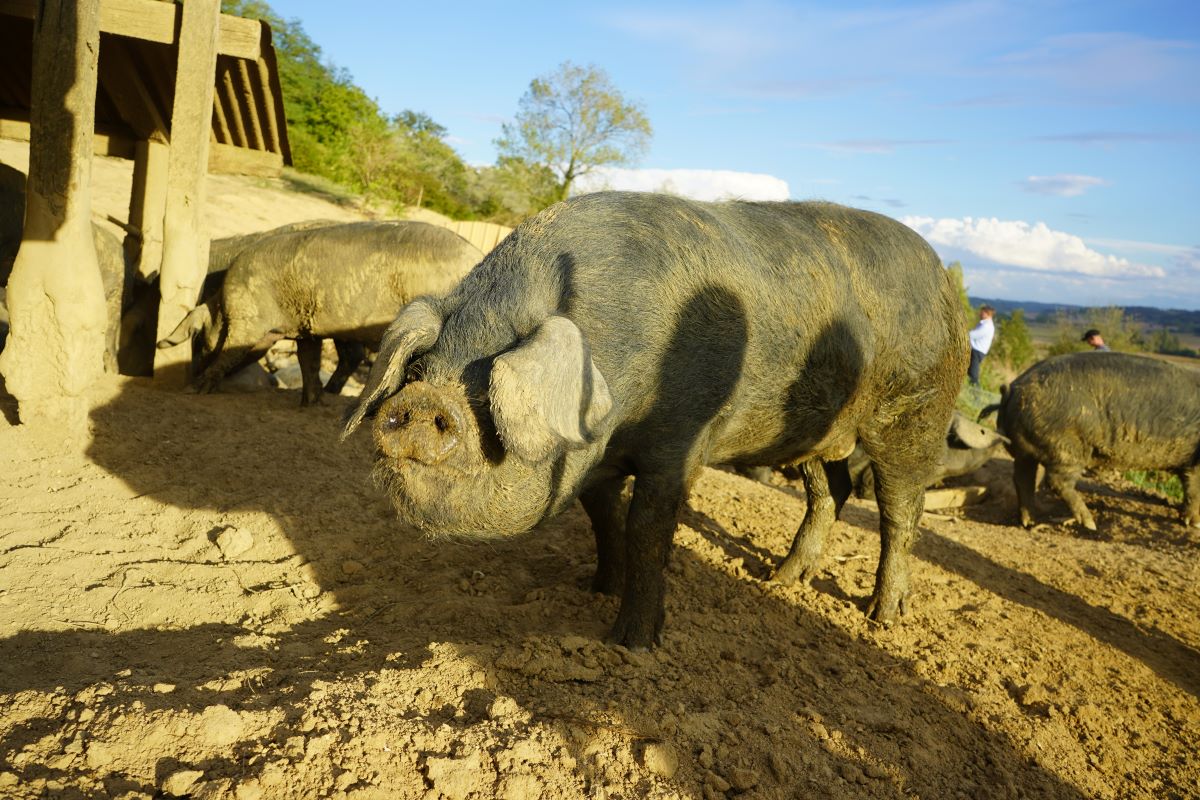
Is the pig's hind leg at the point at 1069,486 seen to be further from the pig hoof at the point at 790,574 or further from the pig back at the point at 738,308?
the pig hoof at the point at 790,574

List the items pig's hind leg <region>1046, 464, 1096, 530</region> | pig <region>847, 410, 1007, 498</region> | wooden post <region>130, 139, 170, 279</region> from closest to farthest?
wooden post <region>130, 139, 170, 279</region>, pig's hind leg <region>1046, 464, 1096, 530</region>, pig <region>847, 410, 1007, 498</region>

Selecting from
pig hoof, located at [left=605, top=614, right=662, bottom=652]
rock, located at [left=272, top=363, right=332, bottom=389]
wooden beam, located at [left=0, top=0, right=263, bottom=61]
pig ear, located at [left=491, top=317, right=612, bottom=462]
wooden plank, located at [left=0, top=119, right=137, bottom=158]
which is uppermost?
wooden beam, located at [left=0, top=0, right=263, bottom=61]

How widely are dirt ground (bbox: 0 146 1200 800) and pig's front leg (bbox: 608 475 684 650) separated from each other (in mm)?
224

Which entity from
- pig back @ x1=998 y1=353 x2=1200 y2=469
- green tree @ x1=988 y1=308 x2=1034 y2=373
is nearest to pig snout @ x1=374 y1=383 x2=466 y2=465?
pig back @ x1=998 y1=353 x2=1200 y2=469

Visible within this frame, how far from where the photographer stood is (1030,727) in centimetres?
394

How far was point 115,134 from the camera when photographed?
9367 mm

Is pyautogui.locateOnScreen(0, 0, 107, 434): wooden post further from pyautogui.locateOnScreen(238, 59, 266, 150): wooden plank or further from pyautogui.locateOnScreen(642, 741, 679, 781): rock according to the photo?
pyautogui.locateOnScreen(642, 741, 679, 781): rock

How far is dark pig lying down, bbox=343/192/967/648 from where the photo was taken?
3072mm

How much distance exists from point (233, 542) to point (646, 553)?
2.38 metres

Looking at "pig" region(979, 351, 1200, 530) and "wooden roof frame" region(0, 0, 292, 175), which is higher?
"wooden roof frame" region(0, 0, 292, 175)

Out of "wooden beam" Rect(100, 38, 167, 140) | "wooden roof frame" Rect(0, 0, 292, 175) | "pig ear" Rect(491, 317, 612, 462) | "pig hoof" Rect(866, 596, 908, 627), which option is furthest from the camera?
"wooden beam" Rect(100, 38, 167, 140)

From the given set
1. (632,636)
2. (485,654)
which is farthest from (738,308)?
(485,654)

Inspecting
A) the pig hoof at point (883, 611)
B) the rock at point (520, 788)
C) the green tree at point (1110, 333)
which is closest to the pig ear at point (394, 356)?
the rock at point (520, 788)

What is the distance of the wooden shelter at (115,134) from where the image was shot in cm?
551
